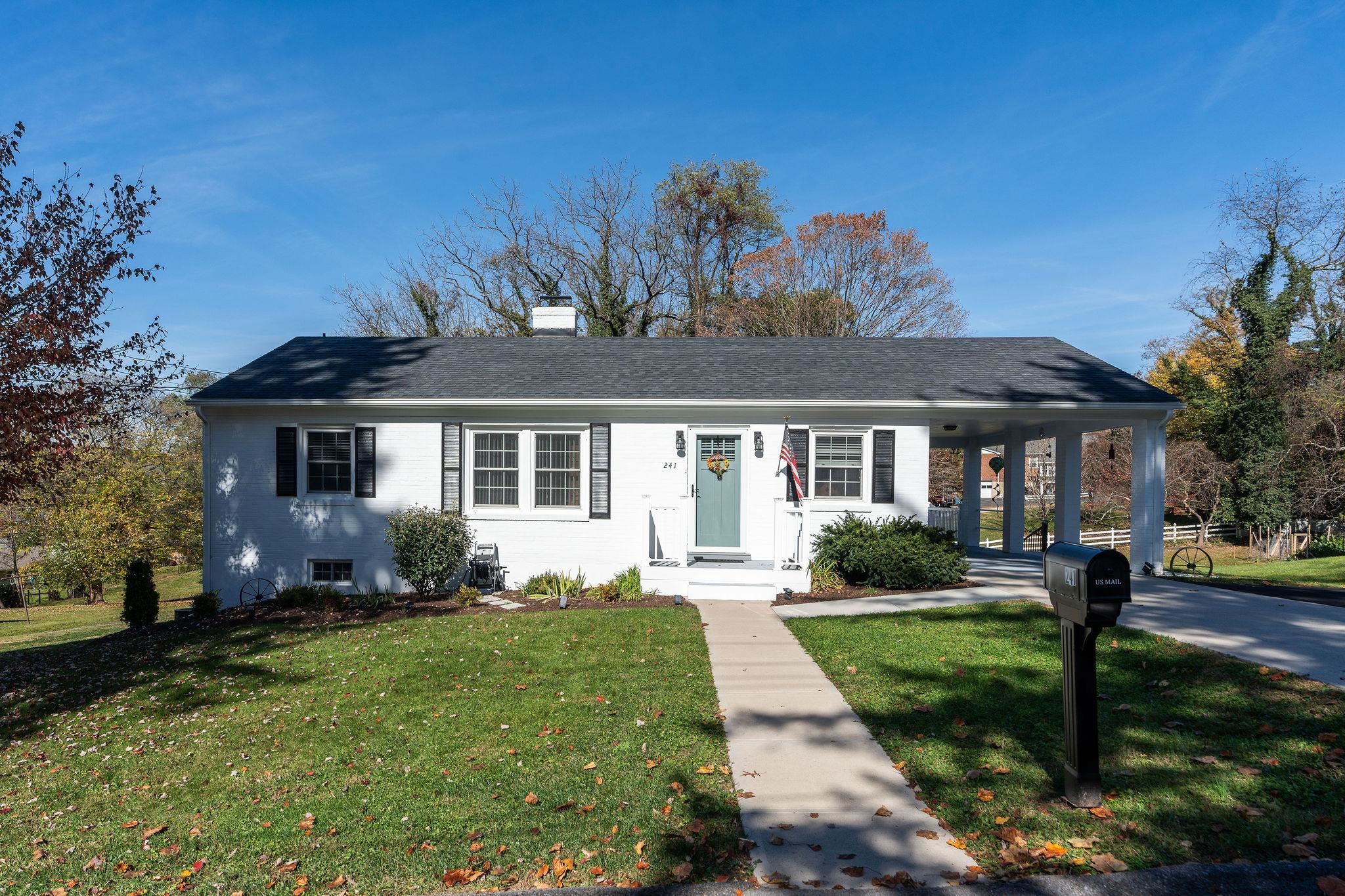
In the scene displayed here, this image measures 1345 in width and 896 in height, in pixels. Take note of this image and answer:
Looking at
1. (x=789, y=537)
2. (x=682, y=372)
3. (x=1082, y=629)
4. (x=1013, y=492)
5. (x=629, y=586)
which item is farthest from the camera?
(x=1013, y=492)

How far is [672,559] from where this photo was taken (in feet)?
37.5

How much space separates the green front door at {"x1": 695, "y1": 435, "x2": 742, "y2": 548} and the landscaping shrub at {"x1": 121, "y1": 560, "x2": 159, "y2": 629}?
27.1 feet

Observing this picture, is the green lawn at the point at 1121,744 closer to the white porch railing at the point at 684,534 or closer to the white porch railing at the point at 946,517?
the white porch railing at the point at 684,534

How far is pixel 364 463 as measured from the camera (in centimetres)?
1229

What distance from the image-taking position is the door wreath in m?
12.0

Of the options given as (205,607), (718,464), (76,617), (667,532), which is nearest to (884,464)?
(718,464)

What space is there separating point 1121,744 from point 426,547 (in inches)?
363

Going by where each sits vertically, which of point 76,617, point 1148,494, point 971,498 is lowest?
point 76,617

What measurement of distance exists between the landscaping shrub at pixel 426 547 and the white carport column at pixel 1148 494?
34.1 ft

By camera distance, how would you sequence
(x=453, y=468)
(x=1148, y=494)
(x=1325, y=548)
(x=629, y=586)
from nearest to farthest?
(x=629, y=586) → (x=1148, y=494) → (x=453, y=468) → (x=1325, y=548)

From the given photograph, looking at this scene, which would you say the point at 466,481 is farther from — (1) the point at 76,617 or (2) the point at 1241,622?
(1) the point at 76,617

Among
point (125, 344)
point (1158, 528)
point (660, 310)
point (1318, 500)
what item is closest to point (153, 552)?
point (125, 344)

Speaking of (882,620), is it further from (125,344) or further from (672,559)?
(125,344)

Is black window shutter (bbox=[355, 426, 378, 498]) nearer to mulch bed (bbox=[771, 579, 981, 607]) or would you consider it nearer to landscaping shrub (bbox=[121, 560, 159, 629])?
landscaping shrub (bbox=[121, 560, 159, 629])
